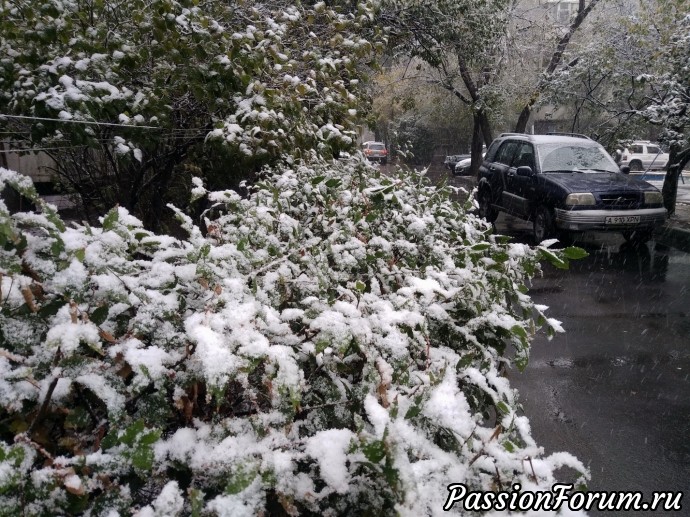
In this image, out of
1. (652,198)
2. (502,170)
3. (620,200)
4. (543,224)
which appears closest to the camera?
(620,200)

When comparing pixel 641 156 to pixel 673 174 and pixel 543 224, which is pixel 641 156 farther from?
pixel 543 224

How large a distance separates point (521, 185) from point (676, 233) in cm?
295

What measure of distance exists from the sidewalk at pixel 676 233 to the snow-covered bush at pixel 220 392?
8995mm

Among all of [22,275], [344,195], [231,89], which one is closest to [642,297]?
[344,195]

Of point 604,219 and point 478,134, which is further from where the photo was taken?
point 478,134

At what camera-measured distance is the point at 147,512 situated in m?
1.12

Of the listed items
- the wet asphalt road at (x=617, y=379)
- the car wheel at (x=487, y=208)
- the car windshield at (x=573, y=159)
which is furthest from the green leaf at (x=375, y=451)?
the car wheel at (x=487, y=208)

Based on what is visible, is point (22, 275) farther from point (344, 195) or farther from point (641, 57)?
point (641, 57)

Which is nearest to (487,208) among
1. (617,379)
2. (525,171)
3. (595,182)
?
(525,171)

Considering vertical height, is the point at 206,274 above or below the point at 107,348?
above

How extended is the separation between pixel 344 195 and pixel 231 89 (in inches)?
80.7

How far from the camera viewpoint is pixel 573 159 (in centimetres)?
942

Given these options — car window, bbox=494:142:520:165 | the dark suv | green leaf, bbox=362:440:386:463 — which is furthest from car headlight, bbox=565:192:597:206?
green leaf, bbox=362:440:386:463

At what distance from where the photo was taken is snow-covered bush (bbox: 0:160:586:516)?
1155 mm
